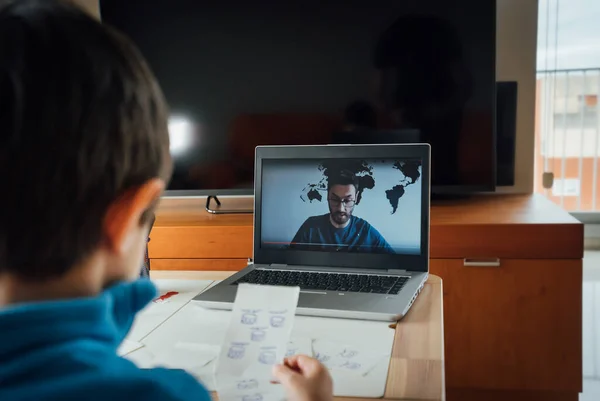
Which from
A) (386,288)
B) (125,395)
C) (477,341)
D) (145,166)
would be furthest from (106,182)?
(477,341)

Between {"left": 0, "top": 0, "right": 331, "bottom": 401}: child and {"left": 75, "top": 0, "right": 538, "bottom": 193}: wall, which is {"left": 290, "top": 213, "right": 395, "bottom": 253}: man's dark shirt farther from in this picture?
{"left": 75, "top": 0, "right": 538, "bottom": 193}: wall

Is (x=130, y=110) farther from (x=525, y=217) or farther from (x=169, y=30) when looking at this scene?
(x=169, y=30)

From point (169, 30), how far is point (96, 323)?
1.84 m

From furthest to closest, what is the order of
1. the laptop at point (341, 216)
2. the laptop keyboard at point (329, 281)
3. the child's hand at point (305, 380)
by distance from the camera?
the laptop at point (341, 216) → the laptop keyboard at point (329, 281) → the child's hand at point (305, 380)

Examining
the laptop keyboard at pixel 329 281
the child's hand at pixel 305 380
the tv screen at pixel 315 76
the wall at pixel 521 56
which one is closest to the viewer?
the child's hand at pixel 305 380

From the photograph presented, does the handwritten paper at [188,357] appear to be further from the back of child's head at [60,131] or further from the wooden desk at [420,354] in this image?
the back of child's head at [60,131]

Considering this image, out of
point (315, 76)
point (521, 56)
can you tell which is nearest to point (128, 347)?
point (315, 76)

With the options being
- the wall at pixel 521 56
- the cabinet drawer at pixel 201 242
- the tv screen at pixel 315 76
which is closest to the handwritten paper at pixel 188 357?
the cabinet drawer at pixel 201 242

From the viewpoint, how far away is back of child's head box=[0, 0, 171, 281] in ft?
1.26

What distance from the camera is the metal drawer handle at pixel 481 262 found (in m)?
1.57

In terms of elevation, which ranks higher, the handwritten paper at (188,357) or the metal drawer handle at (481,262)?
the handwritten paper at (188,357)

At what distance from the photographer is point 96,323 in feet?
1.36

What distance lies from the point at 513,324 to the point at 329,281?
739 millimetres

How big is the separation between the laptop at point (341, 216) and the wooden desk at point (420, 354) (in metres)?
0.13
